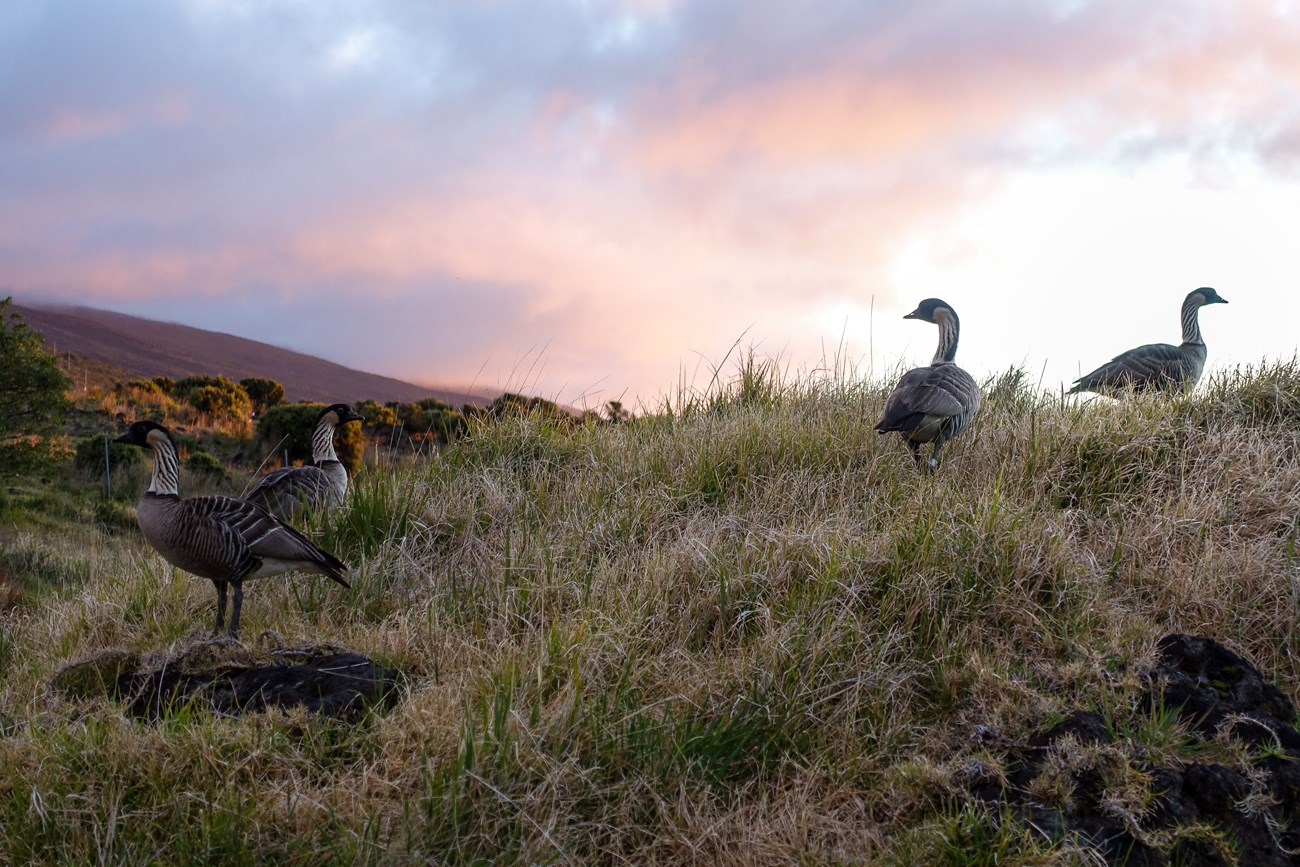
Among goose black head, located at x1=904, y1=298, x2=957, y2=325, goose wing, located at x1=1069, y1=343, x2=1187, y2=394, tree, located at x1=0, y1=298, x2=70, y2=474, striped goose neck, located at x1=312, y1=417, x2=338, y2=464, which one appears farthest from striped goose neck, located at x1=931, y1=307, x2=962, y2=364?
tree, located at x1=0, y1=298, x2=70, y2=474

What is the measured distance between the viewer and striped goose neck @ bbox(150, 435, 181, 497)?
6.45 m

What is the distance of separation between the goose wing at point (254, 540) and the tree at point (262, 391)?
21761 millimetres

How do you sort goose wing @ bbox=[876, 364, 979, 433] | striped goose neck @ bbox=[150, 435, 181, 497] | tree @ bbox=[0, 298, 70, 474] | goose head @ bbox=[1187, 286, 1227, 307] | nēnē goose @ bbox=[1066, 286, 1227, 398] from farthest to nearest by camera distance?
1. tree @ bbox=[0, 298, 70, 474]
2. goose head @ bbox=[1187, 286, 1227, 307]
3. nēnē goose @ bbox=[1066, 286, 1227, 398]
4. goose wing @ bbox=[876, 364, 979, 433]
5. striped goose neck @ bbox=[150, 435, 181, 497]

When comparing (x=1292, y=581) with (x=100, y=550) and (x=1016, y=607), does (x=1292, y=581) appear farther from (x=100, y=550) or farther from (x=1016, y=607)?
(x=100, y=550)

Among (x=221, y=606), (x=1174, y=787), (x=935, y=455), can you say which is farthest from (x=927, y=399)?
(x=221, y=606)

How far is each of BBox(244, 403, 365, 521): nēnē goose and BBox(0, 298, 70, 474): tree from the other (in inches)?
345

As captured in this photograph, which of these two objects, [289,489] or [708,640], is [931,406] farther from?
[289,489]

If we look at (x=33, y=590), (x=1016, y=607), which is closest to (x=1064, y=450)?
(x=1016, y=607)

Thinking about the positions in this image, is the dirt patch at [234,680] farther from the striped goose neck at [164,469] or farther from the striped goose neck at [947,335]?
the striped goose neck at [947,335]

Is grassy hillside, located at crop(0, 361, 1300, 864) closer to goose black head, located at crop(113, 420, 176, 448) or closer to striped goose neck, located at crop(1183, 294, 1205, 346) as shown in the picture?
goose black head, located at crop(113, 420, 176, 448)

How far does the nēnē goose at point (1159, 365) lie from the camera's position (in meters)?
10.8

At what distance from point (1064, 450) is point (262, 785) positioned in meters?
5.90

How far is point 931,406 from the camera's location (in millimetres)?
7250

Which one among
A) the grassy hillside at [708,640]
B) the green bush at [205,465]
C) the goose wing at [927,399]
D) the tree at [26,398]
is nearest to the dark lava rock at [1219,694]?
the grassy hillside at [708,640]
